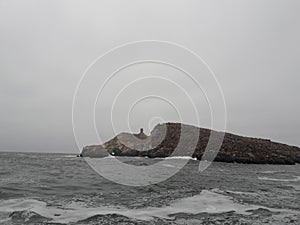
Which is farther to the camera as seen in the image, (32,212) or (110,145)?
(110,145)

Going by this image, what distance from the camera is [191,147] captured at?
8594cm

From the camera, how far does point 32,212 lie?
11891 millimetres

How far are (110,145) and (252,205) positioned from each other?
315 ft

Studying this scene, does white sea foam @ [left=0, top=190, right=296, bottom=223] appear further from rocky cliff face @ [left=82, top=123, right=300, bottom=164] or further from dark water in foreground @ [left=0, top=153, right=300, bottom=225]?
rocky cliff face @ [left=82, top=123, right=300, bottom=164]

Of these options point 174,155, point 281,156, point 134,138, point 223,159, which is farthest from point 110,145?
point 281,156

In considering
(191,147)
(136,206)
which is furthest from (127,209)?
(191,147)

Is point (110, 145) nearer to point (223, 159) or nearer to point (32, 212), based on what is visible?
point (223, 159)

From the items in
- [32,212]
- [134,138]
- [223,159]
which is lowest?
[32,212]

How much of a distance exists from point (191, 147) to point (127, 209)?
243 ft

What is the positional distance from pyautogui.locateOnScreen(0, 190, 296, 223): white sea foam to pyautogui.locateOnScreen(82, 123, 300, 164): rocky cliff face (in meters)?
61.7

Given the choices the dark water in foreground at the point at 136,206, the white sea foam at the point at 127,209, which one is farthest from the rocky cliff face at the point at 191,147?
the white sea foam at the point at 127,209

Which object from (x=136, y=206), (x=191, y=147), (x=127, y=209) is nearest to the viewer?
(x=127, y=209)

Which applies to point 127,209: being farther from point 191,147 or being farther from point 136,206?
point 191,147

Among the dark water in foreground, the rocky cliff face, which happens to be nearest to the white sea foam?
the dark water in foreground
